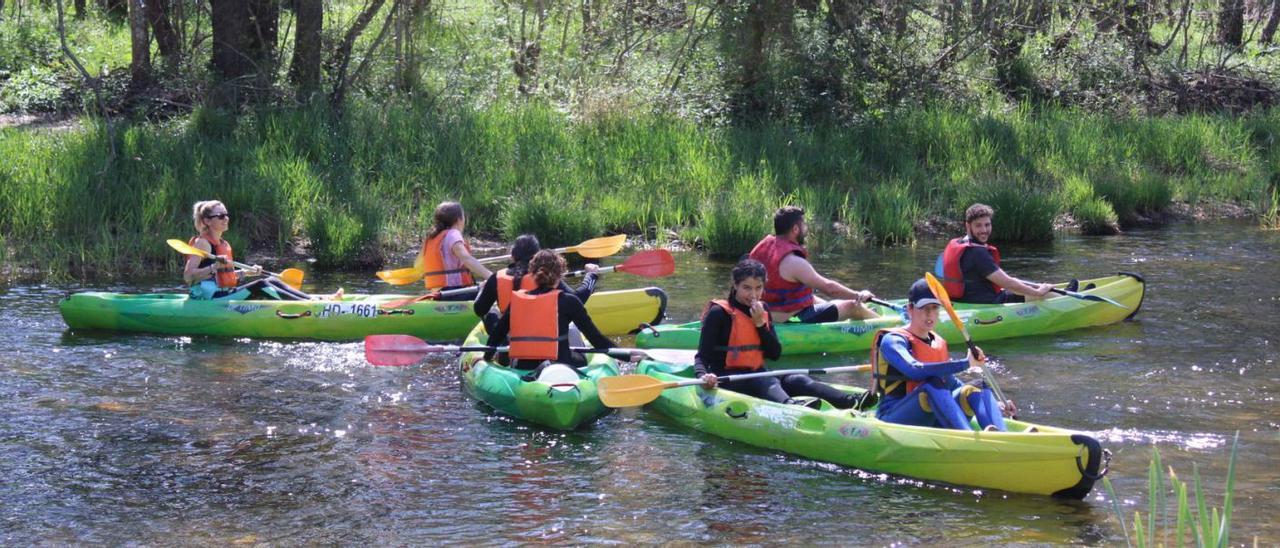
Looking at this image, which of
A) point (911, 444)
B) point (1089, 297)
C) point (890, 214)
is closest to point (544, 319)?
point (911, 444)

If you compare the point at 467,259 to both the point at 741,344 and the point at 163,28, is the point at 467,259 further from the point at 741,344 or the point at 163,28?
the point at 163,28

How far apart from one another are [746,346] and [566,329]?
108 cm

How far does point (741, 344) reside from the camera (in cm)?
718

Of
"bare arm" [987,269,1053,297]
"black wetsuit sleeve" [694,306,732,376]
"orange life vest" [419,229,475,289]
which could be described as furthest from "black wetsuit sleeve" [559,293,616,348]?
"bare arm" [987,269,1053,297]

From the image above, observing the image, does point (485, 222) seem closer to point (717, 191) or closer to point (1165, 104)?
point (717, 191)

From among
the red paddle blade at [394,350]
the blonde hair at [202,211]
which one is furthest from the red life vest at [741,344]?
the blonde hair at [202,211]

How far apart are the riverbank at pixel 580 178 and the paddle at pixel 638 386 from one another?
623 centimetres

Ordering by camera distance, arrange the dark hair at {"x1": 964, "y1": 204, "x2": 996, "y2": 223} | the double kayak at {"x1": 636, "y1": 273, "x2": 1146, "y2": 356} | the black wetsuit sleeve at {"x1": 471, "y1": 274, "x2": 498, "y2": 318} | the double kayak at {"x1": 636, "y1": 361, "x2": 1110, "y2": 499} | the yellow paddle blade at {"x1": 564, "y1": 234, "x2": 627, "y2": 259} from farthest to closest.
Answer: the yellow paddle blade at {"x1": 564, "y1": 234, "x2": 627, "y2": 259} < the dark hair at {"x1": 964, "y1": 204, "x2": 996, "y2": 223} < the double kayak at {"x1": 636, "y1": 273, "x2": 1146, "y2": 356} < the black wetsuit sleeve at {"x1": 471, "y1": 274, "x2": 498, "y2": 318} < the double kayak at {"x1": 636, "y1": 361, "x2": 1110, "y2": 499}

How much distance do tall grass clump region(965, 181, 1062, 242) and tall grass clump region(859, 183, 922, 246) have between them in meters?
0.83

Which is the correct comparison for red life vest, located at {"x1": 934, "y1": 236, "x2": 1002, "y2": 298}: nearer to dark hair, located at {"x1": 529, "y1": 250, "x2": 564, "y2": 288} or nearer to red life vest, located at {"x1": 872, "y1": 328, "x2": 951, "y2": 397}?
red life vest, located at {"x1": 872, "y1": 328, "x2": 951, "y2": 397}

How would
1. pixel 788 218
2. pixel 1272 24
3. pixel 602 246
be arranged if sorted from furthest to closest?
pixel 1272 24, pixel 602 246, pixel 788 218

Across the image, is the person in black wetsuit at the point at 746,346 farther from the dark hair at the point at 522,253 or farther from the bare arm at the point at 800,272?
the bare arm at the point at 800,272

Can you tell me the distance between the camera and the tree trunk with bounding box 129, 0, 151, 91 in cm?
1656

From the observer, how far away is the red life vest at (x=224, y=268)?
10.0m
